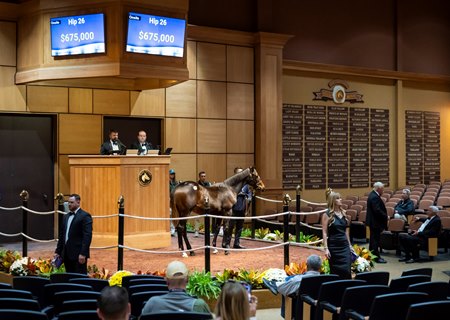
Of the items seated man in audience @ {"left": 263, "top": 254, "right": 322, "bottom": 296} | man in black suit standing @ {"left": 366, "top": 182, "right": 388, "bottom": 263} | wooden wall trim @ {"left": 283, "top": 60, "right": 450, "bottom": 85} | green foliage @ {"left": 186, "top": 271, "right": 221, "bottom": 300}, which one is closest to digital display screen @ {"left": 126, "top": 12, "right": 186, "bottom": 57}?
man in black suit standing @ {"left": 366, "top": 182, "right": 388, "bottom": 263}

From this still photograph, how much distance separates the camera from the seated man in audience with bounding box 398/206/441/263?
12414mm

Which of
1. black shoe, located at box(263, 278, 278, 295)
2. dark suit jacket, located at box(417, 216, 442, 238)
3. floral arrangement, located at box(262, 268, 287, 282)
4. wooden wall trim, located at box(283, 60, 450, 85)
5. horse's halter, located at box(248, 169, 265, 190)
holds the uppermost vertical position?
wooden wall trim, located at box(283, 60, 450, 85)

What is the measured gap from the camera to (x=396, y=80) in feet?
68.1

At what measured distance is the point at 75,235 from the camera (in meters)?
8.09

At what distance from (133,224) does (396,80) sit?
12482mm

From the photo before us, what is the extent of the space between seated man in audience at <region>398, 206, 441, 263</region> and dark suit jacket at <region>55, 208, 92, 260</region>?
6.96 meters

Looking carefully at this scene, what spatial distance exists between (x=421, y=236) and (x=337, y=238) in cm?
536

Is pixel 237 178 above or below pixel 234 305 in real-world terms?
above

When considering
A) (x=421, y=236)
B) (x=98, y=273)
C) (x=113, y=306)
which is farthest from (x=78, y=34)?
(x=113, y=306)

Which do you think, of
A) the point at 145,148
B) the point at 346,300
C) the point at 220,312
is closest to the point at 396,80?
the point at 145,148

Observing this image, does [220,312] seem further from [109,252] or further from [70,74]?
[70,74]

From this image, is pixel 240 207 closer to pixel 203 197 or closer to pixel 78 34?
pixel 203 197

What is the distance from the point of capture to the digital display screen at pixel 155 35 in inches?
463

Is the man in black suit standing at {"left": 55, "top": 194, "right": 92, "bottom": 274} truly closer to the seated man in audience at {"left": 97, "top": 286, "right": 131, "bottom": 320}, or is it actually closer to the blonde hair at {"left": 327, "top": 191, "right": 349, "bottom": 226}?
the blonde hair at {"left": 327, "top": 191, "right": 349, "bottom": 226}
